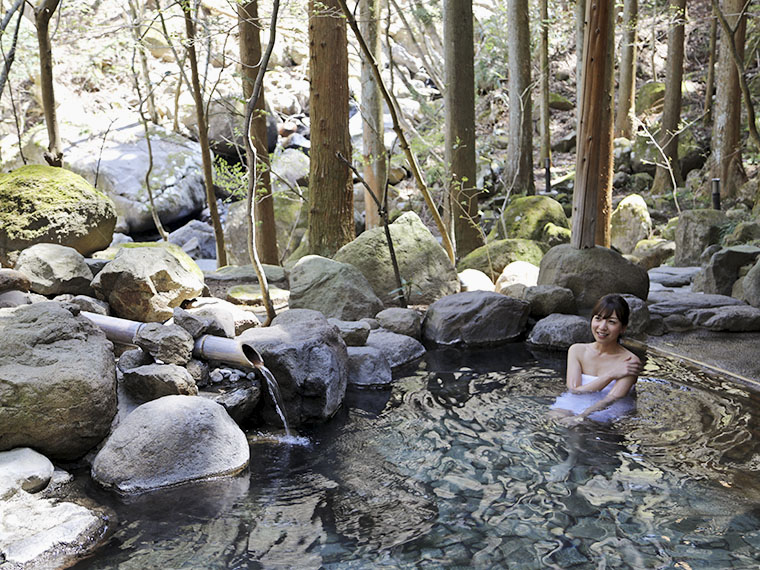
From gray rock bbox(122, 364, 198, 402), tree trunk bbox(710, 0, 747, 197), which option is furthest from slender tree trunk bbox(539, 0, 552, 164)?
gray rock bbox(122, 364, 198, 402)

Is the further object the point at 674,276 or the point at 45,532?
the point at 674,276

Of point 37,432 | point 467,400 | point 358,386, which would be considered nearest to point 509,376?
point 467,400

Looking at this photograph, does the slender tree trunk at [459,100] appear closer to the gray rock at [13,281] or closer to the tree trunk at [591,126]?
the tree trunk at [591,126]

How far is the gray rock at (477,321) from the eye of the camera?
671cm

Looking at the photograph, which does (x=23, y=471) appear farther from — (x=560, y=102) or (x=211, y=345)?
(x=560, y=102)

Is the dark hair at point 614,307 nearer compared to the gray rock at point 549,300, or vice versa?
the dark hair at point 614,307

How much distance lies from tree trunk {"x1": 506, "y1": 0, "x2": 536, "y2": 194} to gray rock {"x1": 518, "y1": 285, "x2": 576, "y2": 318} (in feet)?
19.6

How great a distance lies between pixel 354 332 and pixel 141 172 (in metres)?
10.7

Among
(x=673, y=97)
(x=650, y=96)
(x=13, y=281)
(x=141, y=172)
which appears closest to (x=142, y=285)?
(x=13, y=281)

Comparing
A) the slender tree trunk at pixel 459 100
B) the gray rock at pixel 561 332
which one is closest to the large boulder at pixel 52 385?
the gray rock at pixel 561 332

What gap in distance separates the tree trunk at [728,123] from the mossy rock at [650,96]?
5961mm

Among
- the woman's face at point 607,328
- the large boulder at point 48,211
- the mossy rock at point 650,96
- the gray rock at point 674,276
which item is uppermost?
the mossy rock at point 650,96

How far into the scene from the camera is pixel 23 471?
11.2 ft

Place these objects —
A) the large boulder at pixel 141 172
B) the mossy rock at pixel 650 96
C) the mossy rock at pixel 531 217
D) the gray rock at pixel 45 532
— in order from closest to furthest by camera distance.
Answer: the gray rock at pixel 45 532
the mossy rock at pixel 531 217
the large boulder at pixel 141 172
the mossy rock at pixel 650 96
